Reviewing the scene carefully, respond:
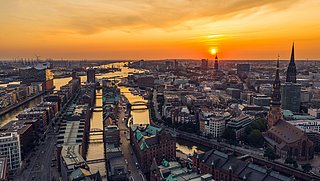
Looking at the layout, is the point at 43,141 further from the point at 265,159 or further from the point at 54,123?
the point at 265,159

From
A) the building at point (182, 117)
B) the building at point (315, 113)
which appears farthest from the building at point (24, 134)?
the building at point (315, 113)

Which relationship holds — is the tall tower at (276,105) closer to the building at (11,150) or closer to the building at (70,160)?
the building at (70,160)

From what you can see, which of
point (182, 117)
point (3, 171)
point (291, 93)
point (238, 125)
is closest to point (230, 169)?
point (238, 125)

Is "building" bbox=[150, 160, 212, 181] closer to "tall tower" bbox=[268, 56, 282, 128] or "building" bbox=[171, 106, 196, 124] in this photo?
"tall tower" bbox=[268, 56, 282, 128]

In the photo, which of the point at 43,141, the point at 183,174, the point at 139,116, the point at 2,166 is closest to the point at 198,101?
the point at 139,116

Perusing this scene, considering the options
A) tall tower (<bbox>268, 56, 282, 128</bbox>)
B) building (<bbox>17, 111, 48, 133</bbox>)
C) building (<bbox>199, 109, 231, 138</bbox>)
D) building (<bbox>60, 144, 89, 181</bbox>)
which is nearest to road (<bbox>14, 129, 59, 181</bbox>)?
building (<bbox>60, 144, 89, 181</bbox>)

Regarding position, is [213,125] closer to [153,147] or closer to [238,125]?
[238,125]

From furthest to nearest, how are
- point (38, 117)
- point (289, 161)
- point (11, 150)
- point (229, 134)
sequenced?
1. point (38, 117)
2. point (229, 134)
3. point (289, 161)
4. point (11, 150)
